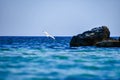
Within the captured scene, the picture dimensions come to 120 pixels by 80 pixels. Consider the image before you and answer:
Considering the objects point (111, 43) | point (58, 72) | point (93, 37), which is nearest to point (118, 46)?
point (111, 43)

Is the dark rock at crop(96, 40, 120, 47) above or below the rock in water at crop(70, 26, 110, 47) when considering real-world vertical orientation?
below

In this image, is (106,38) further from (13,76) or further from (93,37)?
(13,76)

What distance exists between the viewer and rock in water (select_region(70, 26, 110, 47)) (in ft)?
211

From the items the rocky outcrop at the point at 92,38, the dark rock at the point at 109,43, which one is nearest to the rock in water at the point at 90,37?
the rocky outcrop at the point at 92,38

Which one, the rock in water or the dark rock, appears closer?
the dark rock

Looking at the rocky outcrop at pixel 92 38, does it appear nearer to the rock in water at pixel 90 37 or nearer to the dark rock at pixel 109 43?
the rock in water at pixel 90 37

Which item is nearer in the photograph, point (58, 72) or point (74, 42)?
point (58, 72)

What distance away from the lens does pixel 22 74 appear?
22297mm

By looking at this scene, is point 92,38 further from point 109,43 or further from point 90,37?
point 109,43

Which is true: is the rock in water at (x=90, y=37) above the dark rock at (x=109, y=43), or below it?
above

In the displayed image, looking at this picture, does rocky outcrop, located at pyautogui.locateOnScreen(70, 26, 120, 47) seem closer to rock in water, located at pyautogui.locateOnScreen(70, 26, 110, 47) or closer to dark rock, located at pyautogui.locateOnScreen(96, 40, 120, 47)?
rock in water, located at pyautogui.locateOnScreen(70, 26, 110, 47)

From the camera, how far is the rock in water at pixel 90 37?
64250 millimetres

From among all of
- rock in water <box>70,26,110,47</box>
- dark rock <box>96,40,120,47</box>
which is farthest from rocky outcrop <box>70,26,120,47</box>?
dark rock <box>96,40,120,47</box>

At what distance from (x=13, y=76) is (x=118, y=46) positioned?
4164 centimetres
